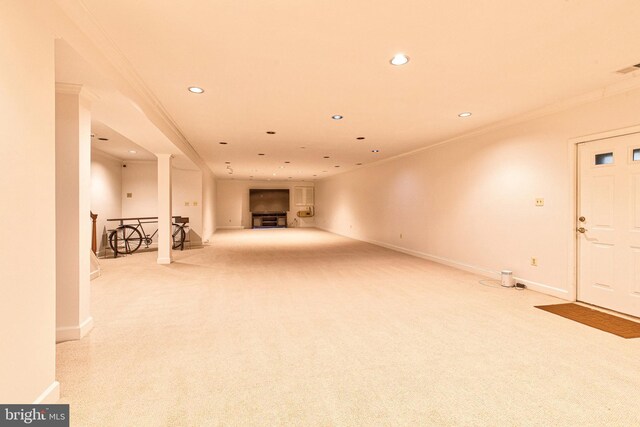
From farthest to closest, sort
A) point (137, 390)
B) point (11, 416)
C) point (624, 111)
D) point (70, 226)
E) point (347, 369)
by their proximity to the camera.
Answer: point (624, 111)
point (70, 226)
point (347, 369)
point (137, 390)
point (11, 416)

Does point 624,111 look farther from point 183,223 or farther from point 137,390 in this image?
point 183,223

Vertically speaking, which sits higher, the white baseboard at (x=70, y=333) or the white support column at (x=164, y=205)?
the white support column at (x=164, y=205)

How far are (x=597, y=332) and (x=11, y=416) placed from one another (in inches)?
174

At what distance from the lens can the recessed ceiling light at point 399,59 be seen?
2721 millimetres

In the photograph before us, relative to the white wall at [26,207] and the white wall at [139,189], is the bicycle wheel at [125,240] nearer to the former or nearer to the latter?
the white wall at [139,189]

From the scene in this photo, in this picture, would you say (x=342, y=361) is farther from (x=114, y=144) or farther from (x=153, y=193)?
(x=153, y=193)

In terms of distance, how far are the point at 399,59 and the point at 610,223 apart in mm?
3171

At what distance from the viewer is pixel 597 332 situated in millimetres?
2912

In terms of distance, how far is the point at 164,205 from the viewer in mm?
6273

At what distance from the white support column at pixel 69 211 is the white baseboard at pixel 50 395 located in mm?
1117

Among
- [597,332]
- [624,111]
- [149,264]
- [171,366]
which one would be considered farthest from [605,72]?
[149,264]

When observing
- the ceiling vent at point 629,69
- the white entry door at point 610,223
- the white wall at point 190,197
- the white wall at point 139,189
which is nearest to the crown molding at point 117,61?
the white wall at point 190,197

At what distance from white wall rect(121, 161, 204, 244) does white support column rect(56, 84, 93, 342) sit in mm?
6508

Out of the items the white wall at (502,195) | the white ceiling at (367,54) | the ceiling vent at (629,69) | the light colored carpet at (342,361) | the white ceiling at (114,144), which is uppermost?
the white ceiling at (114,144)
